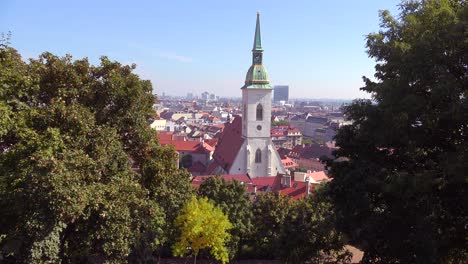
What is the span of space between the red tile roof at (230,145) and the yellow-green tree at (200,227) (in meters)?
23.6

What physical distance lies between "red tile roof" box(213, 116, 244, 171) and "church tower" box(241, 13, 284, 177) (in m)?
→ 1.50

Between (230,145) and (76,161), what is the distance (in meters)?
35.5

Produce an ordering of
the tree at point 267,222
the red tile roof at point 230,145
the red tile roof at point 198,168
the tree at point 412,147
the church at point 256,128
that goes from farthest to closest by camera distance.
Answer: the red tile roof at point 198,168 → the red tile roof at point 230,145 → the church at point 256,128 → the tree at point 267,222 → the tree at point 412,147

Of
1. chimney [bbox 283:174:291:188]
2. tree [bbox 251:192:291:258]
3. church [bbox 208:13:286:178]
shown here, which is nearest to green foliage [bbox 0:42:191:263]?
tree [bbox 251:192:291:258]

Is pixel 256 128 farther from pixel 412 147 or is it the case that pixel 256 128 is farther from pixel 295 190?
pixel 412 147

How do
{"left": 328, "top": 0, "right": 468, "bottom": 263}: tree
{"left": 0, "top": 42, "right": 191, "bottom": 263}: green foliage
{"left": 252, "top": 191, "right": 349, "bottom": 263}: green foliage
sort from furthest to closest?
{"left": 252, "top": 191, "right": 349, "bottom": 263}: green foliage, {"left": 328, "top": 0, "right": 468, "bottom": 263}: tree, {"left": 0, "top": 42, "right": 191, "bottom": 263}: green foliage

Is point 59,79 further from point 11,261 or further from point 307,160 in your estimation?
point 307,160

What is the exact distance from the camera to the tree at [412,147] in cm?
993

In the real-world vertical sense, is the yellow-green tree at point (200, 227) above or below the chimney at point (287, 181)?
above

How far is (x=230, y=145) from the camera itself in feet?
148

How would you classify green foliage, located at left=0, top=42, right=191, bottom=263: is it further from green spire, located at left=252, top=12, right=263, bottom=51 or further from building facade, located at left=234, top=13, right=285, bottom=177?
green spire, located at left=252, top=12, right=263, bottom=51

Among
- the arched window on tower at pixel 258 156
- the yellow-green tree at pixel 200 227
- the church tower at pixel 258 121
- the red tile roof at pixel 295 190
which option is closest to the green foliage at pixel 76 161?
the yellow-green tree at pixel 200 227

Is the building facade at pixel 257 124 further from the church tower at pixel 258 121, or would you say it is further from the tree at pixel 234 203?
the tree at pixel 234 203

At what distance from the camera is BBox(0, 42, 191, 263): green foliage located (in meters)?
9.30
